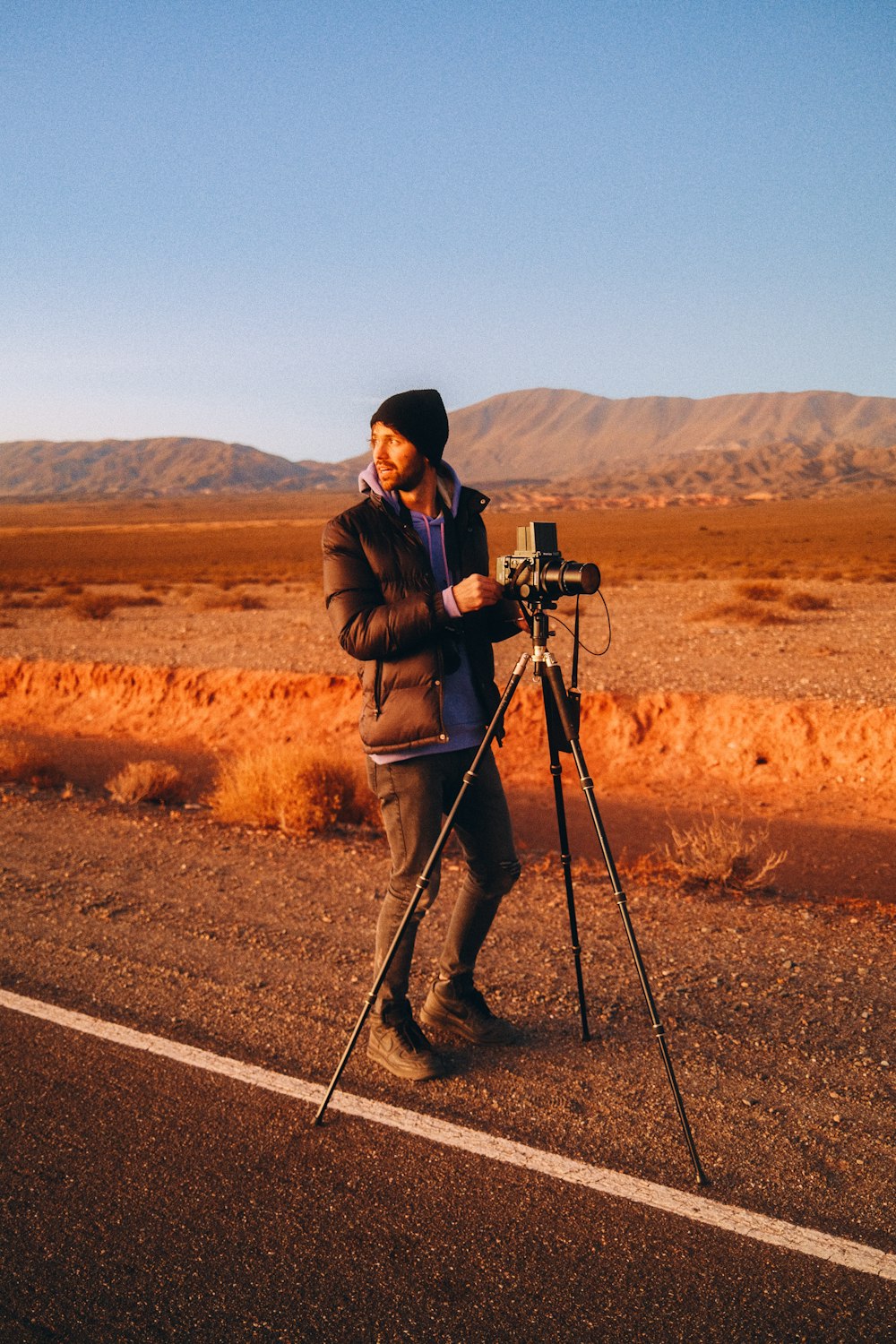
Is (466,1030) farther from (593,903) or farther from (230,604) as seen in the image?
(230,604)

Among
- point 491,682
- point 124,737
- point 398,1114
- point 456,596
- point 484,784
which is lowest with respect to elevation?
point 124,737

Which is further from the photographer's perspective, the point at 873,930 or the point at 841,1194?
the point at 873,930

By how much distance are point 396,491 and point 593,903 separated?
10.1 feet

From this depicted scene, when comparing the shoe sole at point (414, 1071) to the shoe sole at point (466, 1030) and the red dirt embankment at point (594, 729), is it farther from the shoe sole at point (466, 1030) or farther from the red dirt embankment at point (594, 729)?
the red dirt embankment at point (594, 729)

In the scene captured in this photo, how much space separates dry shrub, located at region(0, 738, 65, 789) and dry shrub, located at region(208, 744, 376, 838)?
2.62m

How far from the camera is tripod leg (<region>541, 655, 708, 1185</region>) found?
9.64ft

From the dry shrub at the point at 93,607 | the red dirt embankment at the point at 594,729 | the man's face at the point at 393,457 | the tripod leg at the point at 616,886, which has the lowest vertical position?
the red dirt embankment at the point at 594,729

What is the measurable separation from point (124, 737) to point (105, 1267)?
442 inches

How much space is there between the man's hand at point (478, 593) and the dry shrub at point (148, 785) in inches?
241

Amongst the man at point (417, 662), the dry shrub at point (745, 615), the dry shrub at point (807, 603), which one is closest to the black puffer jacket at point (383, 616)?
the man at point (417, 662)

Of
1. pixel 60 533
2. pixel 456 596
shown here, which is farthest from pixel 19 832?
pixel 60 533

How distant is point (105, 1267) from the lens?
263 centimetres

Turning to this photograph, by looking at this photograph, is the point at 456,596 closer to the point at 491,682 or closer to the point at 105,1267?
the point at 491,682

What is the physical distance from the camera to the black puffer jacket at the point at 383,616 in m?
3.20
